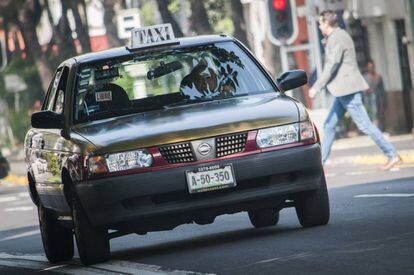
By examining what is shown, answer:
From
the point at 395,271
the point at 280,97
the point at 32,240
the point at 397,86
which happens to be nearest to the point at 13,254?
the point at 32,240

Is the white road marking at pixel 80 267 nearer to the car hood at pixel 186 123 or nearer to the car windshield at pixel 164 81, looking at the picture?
the car hood at pixel 186 123

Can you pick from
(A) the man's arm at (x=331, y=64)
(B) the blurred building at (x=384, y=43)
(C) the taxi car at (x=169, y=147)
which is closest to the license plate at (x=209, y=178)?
(C) the taxi car at (x=169, y=147)

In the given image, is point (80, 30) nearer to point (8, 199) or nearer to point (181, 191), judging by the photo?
point (8, 199)

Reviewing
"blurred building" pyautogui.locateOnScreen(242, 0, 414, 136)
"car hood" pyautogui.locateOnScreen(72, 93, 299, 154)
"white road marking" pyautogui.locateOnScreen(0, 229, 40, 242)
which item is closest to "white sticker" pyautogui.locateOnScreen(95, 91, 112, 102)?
"car hood" pyautogui.locateOnScreen(72, 93, 299, 154)

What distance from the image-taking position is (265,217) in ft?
43.7

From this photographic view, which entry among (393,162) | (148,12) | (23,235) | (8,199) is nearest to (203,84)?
(23,235)

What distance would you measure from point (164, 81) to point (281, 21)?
16.3 meters

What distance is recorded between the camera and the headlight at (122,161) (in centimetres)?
1140

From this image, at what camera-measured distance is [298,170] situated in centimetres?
1162

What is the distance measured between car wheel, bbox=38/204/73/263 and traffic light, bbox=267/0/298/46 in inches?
618

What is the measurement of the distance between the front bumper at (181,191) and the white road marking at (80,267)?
330 millimetres

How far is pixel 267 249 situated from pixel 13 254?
3.95 meters

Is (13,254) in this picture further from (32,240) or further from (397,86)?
(397,86)

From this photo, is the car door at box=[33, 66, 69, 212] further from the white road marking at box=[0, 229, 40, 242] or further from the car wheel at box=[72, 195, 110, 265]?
the white road marking at box=[0, 229, 40, 242]
